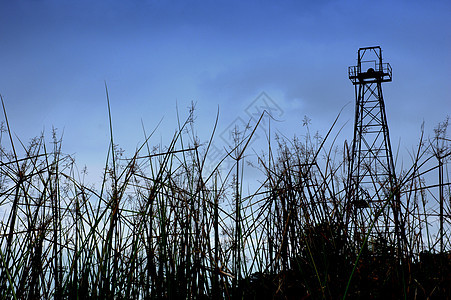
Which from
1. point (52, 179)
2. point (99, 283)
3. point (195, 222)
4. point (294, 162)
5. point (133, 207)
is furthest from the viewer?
point (133, 207)

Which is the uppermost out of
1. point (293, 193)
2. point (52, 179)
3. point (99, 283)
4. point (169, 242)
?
point (52, 179)

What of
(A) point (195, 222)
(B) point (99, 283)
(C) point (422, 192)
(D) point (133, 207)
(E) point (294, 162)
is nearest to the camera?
(B) point (99, 283)

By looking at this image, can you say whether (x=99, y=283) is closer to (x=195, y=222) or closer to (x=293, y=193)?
(x=195, y=222)

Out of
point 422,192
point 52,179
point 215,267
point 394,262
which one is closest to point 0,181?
point 52,179

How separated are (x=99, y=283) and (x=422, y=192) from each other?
1784mm

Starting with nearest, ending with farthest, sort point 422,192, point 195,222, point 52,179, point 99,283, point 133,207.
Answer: point 99,283 < point 195,222 < point 52,179 < point 422,192 < point 133,207

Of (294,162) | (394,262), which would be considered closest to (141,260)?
(294,162)

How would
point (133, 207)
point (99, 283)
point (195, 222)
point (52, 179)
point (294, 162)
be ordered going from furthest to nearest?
point (133, 207), point (294, 162), point (52, 179), point (195, 222), point (99, 283)

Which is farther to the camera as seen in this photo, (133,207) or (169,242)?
(133,207)

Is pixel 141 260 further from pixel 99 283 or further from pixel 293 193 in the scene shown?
pixel 293 193

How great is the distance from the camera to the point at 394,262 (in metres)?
1.87

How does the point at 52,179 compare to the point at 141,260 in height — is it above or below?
above

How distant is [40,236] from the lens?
6.30 feet

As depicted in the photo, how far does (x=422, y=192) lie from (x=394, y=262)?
66 cm
